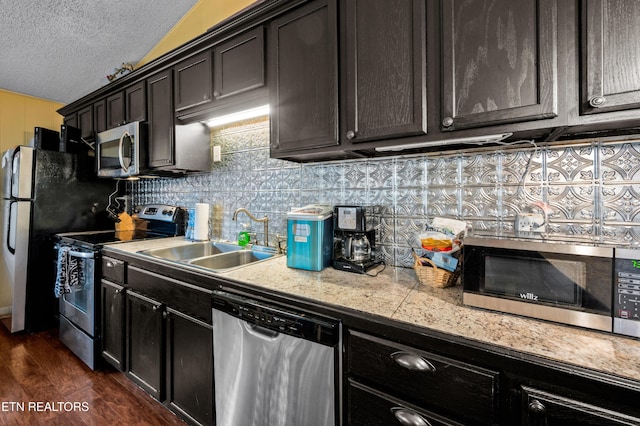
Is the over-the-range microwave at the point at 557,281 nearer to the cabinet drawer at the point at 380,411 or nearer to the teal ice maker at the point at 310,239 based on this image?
the cabinet drawer at the point at 380,411

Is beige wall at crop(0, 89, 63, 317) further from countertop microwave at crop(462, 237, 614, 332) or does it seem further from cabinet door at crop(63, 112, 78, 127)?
countertop microwave at crop(462, 237, 614, 332)

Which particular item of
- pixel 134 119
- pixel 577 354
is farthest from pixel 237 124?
pixel 577 354

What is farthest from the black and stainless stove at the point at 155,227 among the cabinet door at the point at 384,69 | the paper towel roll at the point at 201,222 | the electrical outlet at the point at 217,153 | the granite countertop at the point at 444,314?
the cabinet door at the point at 384,69

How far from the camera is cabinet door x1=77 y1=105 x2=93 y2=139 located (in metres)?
2.85

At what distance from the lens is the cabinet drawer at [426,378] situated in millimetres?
753

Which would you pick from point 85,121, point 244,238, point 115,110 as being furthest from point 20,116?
point 244,238

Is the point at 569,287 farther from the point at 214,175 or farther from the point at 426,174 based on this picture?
the point at 214,175

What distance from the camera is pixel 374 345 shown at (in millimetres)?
922

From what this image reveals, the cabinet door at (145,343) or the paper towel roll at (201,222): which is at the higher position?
the paper towel roll at (201,222)

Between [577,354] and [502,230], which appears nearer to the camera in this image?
[577,354]

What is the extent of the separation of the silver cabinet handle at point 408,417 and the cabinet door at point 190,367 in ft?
Result: 3.06

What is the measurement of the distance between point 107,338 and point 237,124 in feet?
6.10

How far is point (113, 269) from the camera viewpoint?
6.55 feet

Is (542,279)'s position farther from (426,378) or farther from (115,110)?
(115,110)
